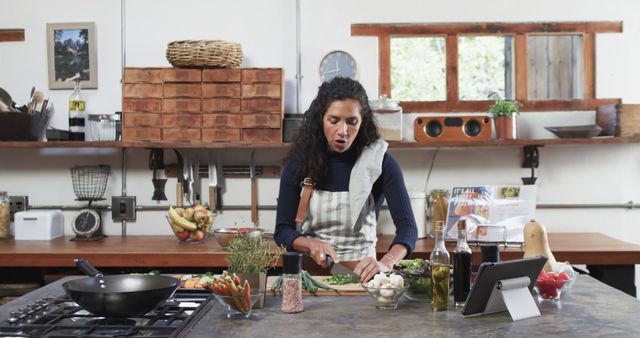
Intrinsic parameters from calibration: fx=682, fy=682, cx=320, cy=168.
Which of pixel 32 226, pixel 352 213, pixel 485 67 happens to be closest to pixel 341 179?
pixel 352 213

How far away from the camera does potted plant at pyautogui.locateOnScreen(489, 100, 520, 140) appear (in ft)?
13.6

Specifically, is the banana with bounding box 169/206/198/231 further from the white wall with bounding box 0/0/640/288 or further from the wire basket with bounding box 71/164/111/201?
the wire basket with bounding box 71/164/111/201

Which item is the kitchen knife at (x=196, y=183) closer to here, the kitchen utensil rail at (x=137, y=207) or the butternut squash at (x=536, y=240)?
the kitchen utensil rail at (x=137, y=207)

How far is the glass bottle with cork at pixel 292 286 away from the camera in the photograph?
2.02 meters

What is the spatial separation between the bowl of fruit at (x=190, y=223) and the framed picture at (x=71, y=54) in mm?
1119

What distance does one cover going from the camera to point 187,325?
5.97 ft

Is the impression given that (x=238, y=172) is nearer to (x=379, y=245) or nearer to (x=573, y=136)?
(x=379, y=245)

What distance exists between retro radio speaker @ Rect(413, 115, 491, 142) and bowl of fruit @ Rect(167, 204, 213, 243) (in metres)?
1.39

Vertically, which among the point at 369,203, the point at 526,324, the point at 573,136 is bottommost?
the point at 526,324

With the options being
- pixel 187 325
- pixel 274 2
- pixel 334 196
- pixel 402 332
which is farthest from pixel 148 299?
pixel 274 2

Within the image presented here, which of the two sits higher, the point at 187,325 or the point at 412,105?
the point at 412,105

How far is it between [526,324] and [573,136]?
2.60m

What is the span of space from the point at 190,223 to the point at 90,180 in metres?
0.89

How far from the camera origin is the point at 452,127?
13.8 feet
